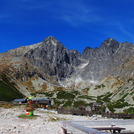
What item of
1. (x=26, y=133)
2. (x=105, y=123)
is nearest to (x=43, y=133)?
(x=26, y=133)

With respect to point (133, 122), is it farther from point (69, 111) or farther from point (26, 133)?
point (69, 111)

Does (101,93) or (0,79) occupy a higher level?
(0,79)

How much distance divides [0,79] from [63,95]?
56.4m

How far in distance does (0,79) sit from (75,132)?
164m

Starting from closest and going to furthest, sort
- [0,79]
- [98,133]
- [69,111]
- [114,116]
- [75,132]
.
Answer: [98,133], [75,132], [114,116], [69,111], [0,79]

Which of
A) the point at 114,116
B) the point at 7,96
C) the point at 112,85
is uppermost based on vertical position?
the point at 112,85

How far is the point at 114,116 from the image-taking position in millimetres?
43688

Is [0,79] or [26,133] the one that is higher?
[0,79]

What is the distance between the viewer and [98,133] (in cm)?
589

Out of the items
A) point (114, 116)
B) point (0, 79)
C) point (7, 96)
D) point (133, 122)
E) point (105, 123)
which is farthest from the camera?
point (0, 79)

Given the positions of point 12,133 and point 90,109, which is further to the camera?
point 90,109

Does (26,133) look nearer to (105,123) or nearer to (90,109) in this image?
(105,123)

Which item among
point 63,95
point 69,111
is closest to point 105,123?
point 69,111

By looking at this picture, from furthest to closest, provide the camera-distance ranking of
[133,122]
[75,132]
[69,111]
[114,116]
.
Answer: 1. [69,111]
2. [114,116]
3. [133,122]
4. [75,132]
